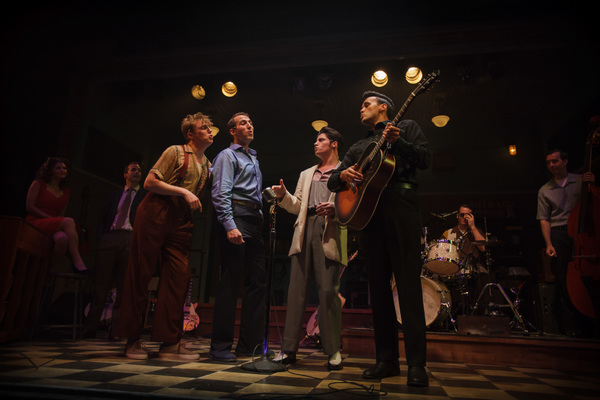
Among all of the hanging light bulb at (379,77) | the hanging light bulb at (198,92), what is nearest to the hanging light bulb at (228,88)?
the hanging light bulb at (198,92)

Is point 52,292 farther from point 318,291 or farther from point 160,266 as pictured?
point 318,291

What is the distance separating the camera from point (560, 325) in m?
4.58

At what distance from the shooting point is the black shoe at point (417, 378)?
189 cm

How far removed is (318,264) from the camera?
106 inches

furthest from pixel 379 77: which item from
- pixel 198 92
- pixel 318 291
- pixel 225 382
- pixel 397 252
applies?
pixel 225 382

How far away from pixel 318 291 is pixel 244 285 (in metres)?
0.57

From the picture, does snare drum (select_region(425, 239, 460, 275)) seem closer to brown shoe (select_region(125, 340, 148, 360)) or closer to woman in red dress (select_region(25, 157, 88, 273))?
brown shoe (select_region(125, 340, 148, 360))

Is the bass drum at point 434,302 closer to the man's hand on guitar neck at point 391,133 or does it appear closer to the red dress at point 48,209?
the man's hand on guitar neck at point 391,133

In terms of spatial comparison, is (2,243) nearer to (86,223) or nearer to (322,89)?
(86,223)

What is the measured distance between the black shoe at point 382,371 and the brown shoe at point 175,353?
1.21 metres

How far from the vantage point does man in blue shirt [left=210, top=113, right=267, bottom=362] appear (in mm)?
2666

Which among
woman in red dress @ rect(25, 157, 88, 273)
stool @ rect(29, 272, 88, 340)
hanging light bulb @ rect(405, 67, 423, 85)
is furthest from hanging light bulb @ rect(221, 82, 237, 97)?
stool @ rect(29, 272, 88, 340)

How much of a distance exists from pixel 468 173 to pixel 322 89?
4.70 meters

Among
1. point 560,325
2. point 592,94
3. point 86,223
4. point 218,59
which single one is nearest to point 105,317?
point 86,223
